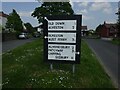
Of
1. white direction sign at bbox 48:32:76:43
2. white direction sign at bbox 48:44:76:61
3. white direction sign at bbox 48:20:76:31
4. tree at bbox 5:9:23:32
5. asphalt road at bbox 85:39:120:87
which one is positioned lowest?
asphalt road at bbox 85:39:120:87

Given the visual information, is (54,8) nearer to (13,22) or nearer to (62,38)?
(13,22)

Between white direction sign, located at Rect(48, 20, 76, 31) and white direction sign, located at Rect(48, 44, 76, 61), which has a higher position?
white direction sign, located at Rect(48, 20, 76, 31)

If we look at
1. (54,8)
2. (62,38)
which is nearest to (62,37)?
(62,38)

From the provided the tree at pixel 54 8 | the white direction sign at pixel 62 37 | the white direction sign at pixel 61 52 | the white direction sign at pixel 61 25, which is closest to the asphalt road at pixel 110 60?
the white direction sign at pixel 61 52

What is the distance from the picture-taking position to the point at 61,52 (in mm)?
8883

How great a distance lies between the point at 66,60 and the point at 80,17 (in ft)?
4.67

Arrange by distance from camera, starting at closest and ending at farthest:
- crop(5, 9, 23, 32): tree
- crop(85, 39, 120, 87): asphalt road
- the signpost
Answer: the signpost
crop(85, 39, 120, 87): asphalt road
crop(5, 9, 23, 32): tree

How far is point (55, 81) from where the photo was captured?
24.9ft

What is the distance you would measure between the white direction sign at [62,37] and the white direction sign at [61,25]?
16 cm

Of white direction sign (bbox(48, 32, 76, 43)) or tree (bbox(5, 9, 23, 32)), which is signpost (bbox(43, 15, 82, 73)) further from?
tree (bbox(5, 9, 23, 32))

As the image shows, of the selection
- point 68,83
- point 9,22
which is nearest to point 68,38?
point 68,83

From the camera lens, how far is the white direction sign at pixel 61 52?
877 cm

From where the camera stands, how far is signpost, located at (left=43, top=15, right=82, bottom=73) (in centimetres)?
872

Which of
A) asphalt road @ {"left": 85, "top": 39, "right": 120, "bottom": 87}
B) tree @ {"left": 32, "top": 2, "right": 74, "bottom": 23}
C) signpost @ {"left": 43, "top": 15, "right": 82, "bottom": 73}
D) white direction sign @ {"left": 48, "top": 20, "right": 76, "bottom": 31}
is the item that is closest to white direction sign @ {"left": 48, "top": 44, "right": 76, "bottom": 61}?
signpost @ {"left": 43, "top": 15, "right": 82, "bottom": 73}
